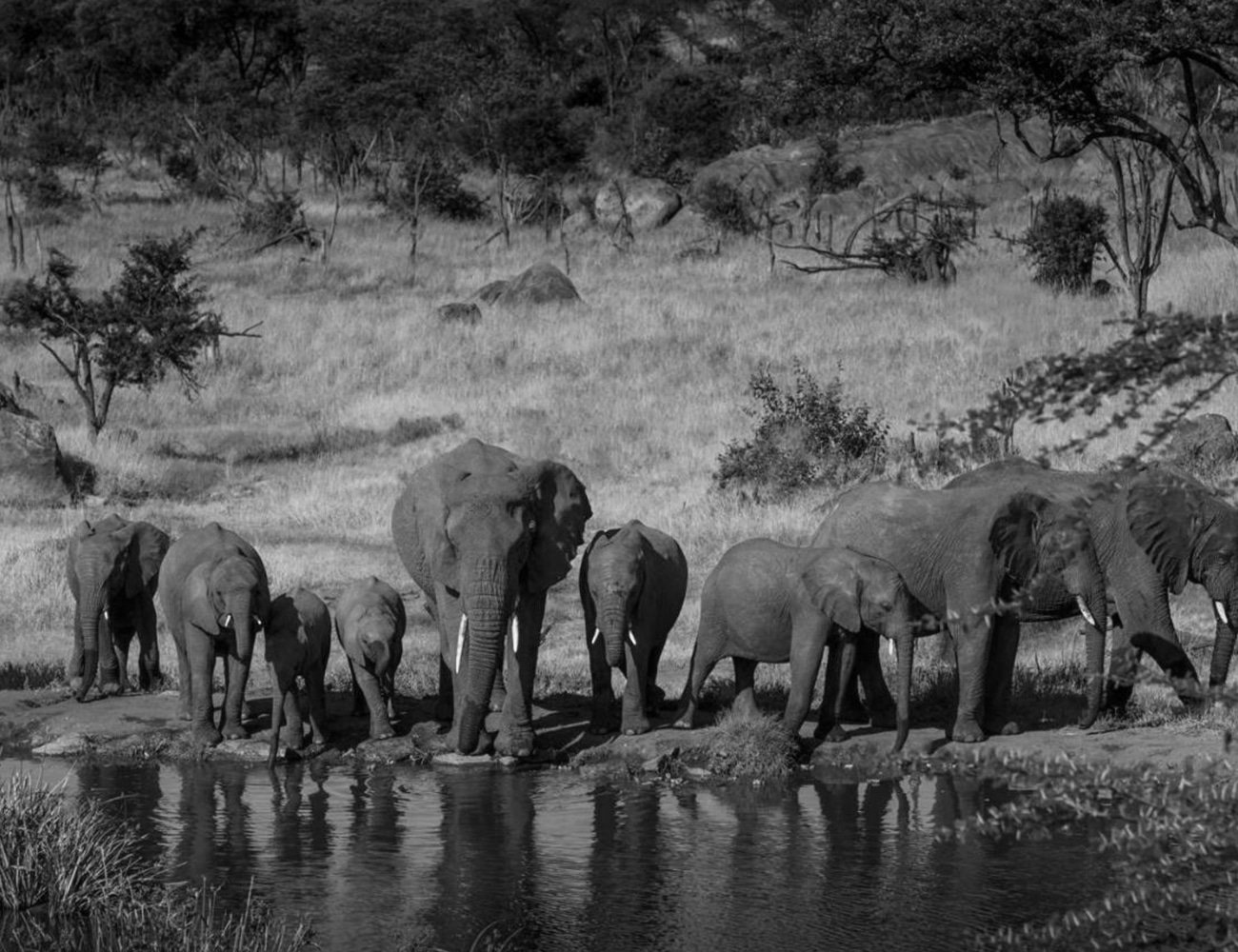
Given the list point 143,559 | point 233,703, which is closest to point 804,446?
point 143,559

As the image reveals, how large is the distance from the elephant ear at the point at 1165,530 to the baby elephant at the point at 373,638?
5.67 meters

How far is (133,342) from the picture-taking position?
34.1m

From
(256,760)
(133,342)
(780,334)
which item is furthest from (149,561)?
(780,334)

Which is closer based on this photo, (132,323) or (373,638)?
(373,638)

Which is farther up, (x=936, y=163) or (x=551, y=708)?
(x=936, y=163)

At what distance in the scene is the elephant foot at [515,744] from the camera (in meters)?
14.4

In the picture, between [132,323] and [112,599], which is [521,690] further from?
[132,323]

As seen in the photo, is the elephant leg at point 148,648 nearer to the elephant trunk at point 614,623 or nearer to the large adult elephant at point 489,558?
the large adult elephant at point 489,558

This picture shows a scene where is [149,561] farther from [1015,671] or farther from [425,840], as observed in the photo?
[1015,671]

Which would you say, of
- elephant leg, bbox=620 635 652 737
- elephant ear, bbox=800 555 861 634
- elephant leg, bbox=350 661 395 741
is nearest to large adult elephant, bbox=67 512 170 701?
elephant leg, bbox=350 661 395 741

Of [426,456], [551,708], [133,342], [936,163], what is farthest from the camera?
[936,163]

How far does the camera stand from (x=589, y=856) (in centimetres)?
1201

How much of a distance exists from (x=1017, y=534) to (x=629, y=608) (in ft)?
9.70

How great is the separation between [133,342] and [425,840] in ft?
76.8
